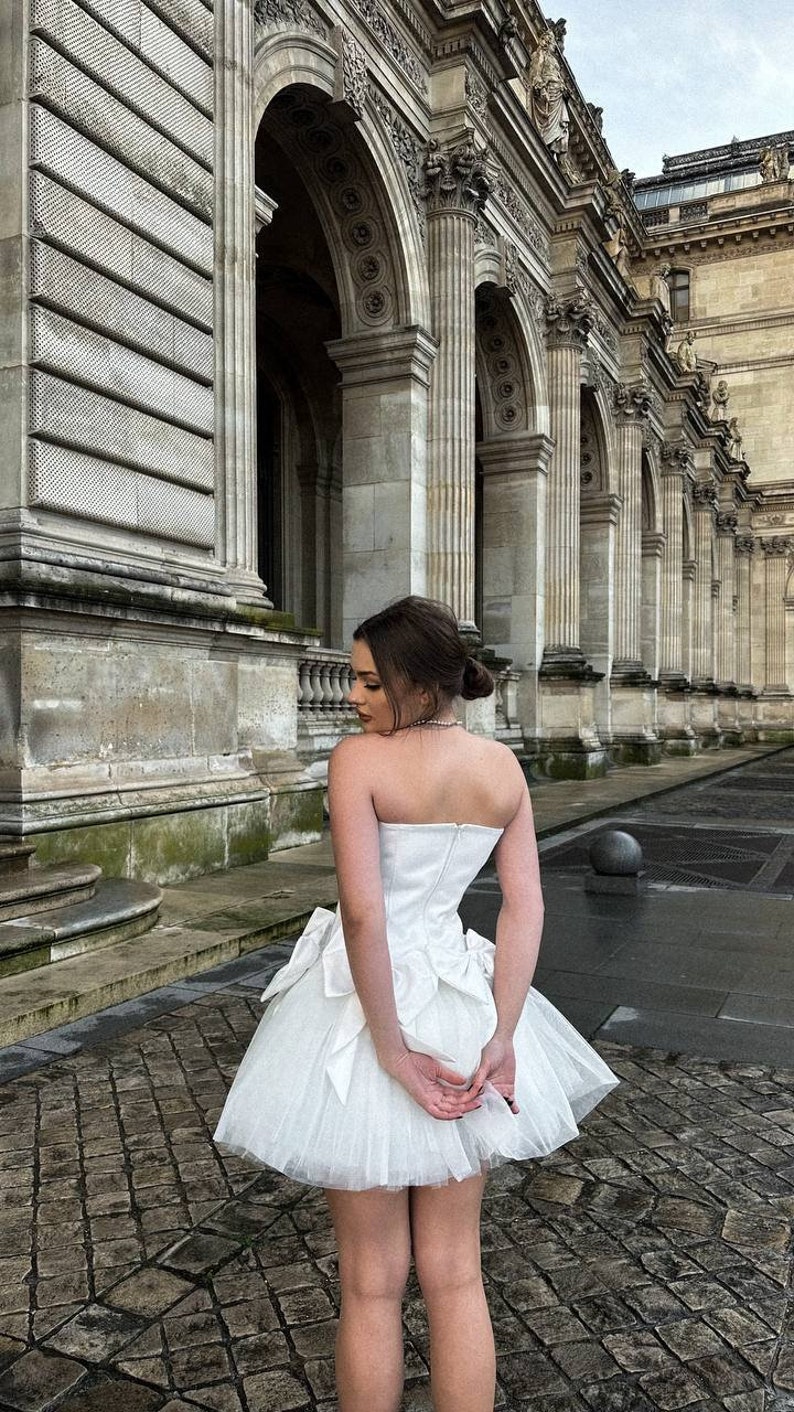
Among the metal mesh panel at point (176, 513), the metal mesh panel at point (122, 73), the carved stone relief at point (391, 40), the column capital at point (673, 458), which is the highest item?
the carved stone relief at point (391, 40)

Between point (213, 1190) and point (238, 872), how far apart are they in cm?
476

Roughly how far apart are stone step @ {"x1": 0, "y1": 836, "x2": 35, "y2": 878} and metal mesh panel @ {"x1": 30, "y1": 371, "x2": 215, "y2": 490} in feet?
8.19

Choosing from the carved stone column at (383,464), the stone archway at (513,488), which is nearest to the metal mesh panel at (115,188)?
the carved stone column at (383,464)

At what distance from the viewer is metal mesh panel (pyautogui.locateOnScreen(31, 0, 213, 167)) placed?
6531mm

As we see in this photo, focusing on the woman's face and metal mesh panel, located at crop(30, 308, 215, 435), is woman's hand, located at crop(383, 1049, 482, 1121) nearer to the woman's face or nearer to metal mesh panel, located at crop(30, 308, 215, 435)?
the woman's face

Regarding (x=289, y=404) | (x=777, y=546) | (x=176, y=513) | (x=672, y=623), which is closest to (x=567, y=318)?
(x=289, y=404)

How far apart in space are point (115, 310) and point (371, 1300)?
6.62 meters

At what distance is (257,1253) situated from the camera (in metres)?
2.60

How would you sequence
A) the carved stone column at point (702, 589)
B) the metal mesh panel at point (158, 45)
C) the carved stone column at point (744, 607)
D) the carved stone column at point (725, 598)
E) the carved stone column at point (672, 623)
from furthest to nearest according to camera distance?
1. the carved stone column at point (744, 607)
2. the carved stone column at point (725, 598)
3. the carved stone column at point (702, 589)
4. the carved stone column at point (672, 623)
5. the metal mesh panel at point (158, 45)

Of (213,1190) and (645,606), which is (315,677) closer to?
(213,1190)

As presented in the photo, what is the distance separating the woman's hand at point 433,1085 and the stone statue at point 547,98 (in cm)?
1916

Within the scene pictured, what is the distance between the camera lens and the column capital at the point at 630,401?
2347 cm

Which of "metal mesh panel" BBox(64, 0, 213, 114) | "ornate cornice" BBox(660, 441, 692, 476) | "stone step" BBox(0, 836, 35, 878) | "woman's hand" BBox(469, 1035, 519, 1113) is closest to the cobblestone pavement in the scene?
"woman's hand" BBox(469, 1035, 519, 1113)

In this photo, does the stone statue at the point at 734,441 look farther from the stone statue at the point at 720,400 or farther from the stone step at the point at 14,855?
the stone step at the point at 14,855
